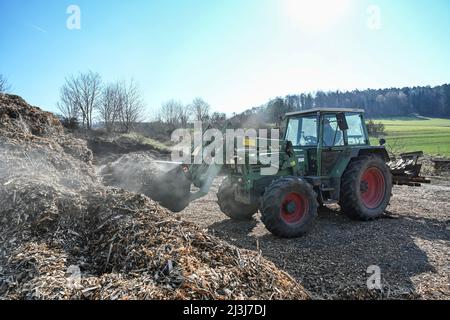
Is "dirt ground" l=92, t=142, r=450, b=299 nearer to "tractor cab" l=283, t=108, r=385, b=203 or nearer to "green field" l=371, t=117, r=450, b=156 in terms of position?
"tractor cab" l=283, t=108, r=385, b=203

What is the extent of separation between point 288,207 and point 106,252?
344 centimetres

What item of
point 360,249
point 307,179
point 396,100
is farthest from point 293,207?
point 396,100

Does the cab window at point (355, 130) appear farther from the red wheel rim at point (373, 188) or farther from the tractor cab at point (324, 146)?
the red wheel rim at point (373, 188)

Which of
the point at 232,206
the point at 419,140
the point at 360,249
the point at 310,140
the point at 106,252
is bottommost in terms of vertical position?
the point at 360,249

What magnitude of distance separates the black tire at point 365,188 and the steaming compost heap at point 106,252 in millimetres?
3879

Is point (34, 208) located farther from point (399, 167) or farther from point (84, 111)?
point (84, 111)

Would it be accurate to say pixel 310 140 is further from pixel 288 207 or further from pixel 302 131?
pixel 288 207

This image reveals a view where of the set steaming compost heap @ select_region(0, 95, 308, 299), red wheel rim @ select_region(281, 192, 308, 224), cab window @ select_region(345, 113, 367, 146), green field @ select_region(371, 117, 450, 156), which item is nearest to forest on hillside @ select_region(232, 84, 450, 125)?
green field @ select_region(371, 117, 450, 156)

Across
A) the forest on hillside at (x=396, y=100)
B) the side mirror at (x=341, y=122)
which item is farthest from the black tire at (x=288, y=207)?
the forest on hillside at (x=396, y=100)

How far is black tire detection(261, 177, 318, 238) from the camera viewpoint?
18.7ft

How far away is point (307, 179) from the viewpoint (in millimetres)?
6758

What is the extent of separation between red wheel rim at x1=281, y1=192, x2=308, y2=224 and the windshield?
1.41 m

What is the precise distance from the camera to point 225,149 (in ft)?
21.3

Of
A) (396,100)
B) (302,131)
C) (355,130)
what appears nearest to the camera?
(302,131)
